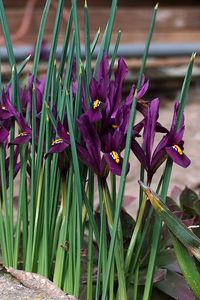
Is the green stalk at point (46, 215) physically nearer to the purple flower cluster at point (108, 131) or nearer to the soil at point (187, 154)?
the purple flower cluster at point (108, 131)

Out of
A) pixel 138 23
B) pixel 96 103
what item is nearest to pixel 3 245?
pixel 96 103

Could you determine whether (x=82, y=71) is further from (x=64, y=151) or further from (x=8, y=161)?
(x=8, y=161)

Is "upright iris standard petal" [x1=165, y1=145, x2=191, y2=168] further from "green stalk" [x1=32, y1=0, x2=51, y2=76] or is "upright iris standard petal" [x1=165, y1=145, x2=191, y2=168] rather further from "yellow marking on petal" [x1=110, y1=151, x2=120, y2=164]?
"green stalk" [x1=32, y1=0, x2=51, y2=76]

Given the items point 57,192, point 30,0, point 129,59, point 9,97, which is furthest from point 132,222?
point 30,0

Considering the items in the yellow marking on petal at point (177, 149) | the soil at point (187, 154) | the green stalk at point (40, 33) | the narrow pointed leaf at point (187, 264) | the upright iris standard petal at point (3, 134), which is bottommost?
the soil at point (187, 154)

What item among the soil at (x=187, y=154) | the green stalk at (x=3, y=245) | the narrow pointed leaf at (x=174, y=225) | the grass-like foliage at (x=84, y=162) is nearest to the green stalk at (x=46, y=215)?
the grass-like foliage at (x=84, y=162)

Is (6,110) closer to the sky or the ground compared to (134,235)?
closer to the sky

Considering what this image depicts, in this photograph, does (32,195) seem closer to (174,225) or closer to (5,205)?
(5,205)
